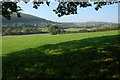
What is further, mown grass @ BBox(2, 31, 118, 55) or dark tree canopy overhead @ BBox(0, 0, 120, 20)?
mown grass @ BBox(2, 31, 118, 55)

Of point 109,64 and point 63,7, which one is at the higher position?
point 63,7

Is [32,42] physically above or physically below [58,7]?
below

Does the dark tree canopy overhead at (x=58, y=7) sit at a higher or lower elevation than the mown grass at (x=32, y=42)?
higher

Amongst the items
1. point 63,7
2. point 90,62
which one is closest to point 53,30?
point 63,7

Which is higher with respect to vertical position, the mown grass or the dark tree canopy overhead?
the dark tree canopy overhead

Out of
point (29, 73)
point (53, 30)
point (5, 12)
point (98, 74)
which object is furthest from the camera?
point (53, 30)

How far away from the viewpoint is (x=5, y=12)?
15172mm

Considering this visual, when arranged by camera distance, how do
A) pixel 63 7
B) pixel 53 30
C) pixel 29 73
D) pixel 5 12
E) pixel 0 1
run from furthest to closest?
pixel 53 30
pixel 63 7
pixel 5 12
pixel 0 1
pixel 29 73

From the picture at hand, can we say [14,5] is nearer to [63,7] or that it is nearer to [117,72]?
[63,7]

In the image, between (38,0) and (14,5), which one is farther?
(38,0)

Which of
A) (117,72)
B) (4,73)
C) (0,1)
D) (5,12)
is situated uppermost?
(0,1)

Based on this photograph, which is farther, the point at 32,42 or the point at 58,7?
the point at 32,42

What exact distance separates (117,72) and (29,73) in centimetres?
476

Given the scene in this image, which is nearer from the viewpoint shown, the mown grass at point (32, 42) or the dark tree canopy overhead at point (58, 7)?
the dark tree canopy overhead at point (58, 7)
